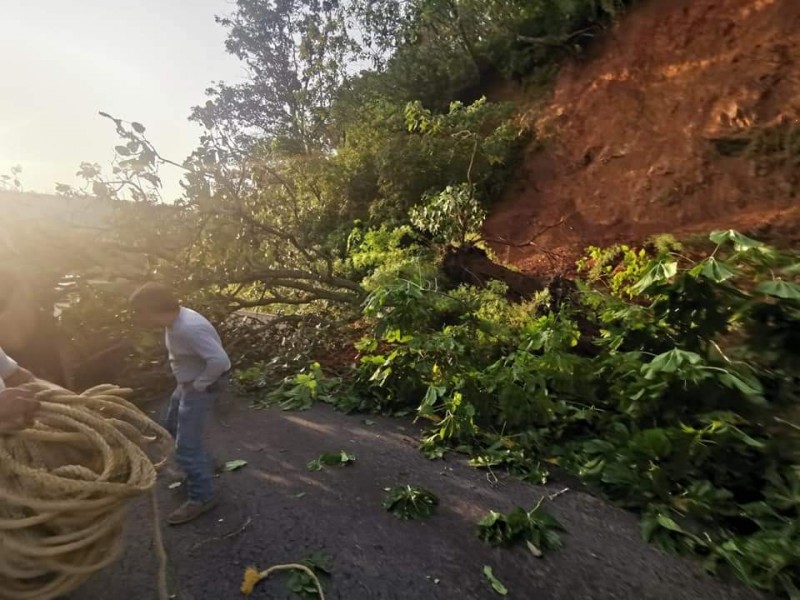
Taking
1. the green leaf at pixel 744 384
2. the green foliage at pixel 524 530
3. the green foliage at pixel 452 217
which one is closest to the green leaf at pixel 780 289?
the green leaf at pixel 744 384

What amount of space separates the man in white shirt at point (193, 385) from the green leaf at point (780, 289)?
3.20m

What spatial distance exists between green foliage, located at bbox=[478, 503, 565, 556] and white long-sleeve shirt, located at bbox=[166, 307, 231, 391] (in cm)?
167

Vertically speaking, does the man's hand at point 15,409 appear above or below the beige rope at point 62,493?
above

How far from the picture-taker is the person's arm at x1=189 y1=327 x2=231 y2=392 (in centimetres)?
288

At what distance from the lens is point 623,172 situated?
885 centimetres

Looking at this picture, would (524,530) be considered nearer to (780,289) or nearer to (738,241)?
(780,289)

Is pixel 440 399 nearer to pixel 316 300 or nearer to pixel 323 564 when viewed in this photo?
pixel 323 564

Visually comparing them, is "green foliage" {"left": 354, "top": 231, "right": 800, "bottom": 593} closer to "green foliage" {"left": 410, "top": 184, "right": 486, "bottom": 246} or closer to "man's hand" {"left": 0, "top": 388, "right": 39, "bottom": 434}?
"man's hand" {"left": 0, "top": 388, "right": 39, "bottom": 434}

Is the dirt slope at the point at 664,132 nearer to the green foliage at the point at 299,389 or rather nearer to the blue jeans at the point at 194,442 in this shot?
the green foliage at the point at 299,389

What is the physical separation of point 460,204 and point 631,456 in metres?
5.01

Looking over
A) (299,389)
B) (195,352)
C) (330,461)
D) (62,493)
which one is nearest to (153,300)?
(195,352)

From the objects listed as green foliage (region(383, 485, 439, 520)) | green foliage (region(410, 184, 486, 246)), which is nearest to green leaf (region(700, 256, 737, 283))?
green foliage (region(383, 485, 439, 520))

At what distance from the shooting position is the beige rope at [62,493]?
5.24 feet

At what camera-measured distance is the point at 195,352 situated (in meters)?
2.92
